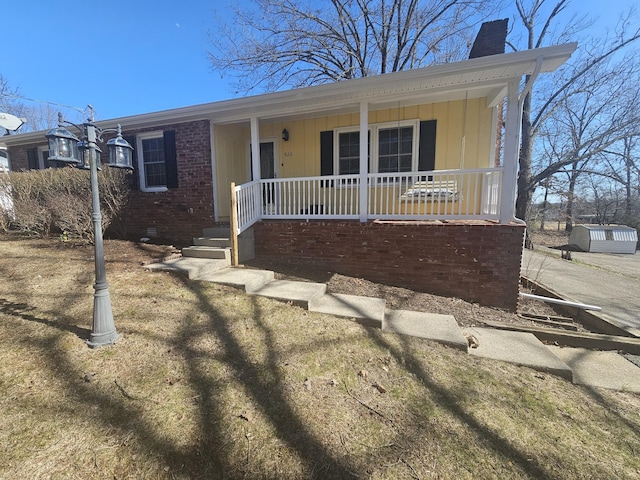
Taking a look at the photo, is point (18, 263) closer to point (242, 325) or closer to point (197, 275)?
point (197, 275)

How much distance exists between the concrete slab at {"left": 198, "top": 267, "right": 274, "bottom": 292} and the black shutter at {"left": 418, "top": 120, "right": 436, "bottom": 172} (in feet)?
13.8

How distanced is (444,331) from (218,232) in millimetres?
4890

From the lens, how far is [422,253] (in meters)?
5.23

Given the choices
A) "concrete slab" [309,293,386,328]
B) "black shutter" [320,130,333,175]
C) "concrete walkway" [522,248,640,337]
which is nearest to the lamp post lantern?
"concrete slab" [309,293,386,328]

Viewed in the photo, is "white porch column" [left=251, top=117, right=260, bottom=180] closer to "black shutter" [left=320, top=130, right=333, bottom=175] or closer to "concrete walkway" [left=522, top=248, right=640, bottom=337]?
"black shutter" [left=320, top=130, right=333, bottom=175]

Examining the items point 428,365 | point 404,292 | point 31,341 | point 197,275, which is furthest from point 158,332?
point 404,292

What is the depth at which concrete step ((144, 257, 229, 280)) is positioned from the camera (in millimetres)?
4557

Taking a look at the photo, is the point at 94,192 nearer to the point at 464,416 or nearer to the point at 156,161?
the point at 464,416

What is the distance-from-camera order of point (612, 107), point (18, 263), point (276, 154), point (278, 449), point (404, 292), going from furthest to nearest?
1. point (612, 107)
2. point (276, 154)
3. point (404, 292)
4. point (18, 263)
5. point (278, 449)

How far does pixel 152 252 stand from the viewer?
19.3 feet

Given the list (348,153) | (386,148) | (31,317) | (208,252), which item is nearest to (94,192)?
(31,317)

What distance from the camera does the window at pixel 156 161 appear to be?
23.6ft

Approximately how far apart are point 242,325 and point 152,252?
3.71 meters

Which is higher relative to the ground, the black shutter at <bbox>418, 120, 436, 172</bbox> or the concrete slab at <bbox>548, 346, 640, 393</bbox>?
the black shutter at <bbox>418, 120, 436, 172</bbox>
